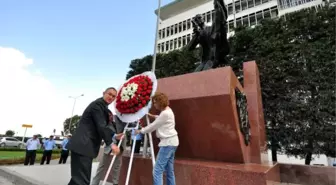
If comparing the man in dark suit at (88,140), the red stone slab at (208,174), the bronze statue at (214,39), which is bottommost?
the red stone slab at (208,174)

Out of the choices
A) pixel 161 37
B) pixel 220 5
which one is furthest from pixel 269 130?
pixel 161 37

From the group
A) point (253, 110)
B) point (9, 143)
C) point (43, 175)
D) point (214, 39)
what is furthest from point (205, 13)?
point (43, 175)

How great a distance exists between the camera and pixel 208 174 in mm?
3316

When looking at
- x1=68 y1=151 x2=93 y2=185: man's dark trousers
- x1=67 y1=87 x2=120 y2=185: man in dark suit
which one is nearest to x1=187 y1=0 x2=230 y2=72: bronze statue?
x1=67 y1=87 x2=120 y2=185: man in dark suit

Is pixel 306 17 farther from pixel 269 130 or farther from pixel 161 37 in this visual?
pixel 161 37

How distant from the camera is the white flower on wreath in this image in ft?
12.4

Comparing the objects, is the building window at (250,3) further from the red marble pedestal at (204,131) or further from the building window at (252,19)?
the red marble pedestal at (204,131)

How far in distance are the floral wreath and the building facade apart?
2389cm

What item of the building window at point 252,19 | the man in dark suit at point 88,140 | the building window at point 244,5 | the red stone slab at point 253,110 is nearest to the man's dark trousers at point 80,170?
the man in dark suit at point 88,140

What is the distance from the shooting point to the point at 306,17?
15.3 m

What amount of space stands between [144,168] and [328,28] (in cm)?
1572

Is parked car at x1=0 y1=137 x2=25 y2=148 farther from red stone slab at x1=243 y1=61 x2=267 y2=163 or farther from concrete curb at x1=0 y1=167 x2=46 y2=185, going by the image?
red stone slab at x1=243 y1=61 x2=267 y2=163

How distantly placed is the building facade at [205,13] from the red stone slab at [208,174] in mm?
24247

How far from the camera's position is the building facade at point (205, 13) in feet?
83.9
